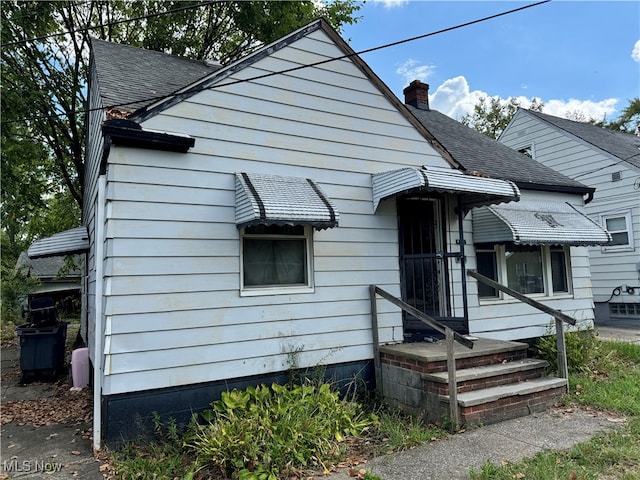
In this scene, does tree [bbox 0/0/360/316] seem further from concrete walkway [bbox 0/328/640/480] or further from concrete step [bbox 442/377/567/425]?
concrete step [bbox 442/377/567/425]

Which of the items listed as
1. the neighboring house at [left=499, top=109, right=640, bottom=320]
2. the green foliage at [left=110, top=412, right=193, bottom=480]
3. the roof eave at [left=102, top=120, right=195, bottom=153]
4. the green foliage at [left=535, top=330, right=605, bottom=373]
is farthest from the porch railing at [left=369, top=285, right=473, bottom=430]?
the neighboring house at [left=499, top=109, right=640, bottom=320]

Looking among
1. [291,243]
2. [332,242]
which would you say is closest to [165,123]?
[291,243]

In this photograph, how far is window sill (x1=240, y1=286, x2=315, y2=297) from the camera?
5086 millimetres

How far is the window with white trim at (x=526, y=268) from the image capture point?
7.64 m

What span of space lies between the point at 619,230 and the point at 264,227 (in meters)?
11.1

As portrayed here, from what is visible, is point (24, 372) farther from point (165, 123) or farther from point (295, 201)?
point (295, 201)

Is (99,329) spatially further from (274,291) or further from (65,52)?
(65,52)

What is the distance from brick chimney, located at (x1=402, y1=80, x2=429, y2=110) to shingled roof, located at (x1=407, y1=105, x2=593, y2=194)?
19.9 inches

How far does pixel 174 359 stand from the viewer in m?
4.57

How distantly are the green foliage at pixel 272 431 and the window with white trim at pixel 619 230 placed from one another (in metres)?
10.4

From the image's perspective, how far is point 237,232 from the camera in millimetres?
5094

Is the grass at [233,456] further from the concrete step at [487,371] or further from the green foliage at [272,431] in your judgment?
the concrete step at [487,371]

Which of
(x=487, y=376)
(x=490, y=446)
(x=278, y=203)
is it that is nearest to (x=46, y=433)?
(x=278, y=203)

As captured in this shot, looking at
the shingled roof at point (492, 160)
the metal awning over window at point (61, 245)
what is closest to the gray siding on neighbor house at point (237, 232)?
the shingled roof at point (492, 160)
